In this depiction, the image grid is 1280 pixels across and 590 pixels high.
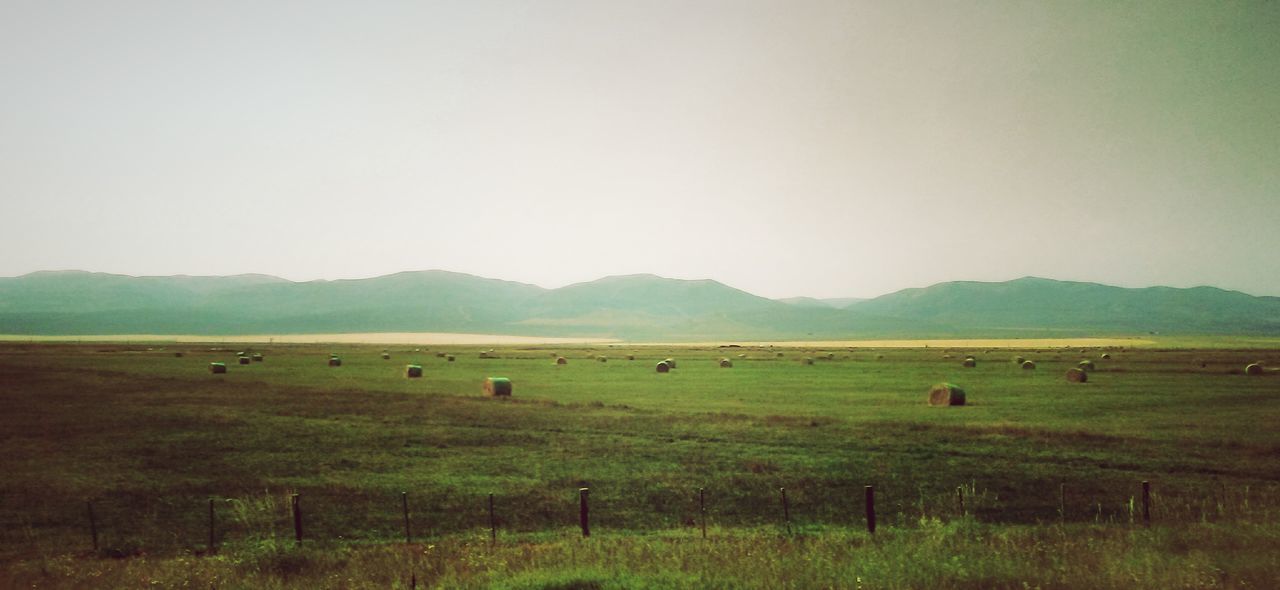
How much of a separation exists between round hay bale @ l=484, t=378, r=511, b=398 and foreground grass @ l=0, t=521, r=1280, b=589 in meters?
36.3

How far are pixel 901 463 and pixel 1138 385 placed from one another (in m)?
42.8

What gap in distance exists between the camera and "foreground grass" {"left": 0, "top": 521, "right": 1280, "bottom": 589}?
12.8 metres

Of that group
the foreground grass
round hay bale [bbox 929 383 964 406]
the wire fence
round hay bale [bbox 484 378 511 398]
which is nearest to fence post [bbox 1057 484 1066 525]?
the wire fence

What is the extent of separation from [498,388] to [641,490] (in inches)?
1252

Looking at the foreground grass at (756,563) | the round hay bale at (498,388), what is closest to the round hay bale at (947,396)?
the round hay bale at (498,388)

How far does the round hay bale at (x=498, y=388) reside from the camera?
52.9 metres

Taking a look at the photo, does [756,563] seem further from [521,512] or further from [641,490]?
[641,490]

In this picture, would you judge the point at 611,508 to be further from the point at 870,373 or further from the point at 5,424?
the point at 870,373

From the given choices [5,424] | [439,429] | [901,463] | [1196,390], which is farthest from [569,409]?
[1196,390]

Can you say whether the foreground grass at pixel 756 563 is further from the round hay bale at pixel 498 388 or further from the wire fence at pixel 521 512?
the round hay bale at pixel 498 388

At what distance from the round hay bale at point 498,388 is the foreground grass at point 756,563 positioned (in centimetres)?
3625

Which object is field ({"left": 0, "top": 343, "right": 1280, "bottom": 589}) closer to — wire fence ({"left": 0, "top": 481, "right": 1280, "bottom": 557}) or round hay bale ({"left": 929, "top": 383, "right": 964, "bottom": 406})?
wire fence ({"left": 0, "top": 481, "right": 1280, "bottom": 557})

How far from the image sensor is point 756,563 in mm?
13984

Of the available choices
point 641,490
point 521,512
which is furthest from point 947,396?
point 521,512
